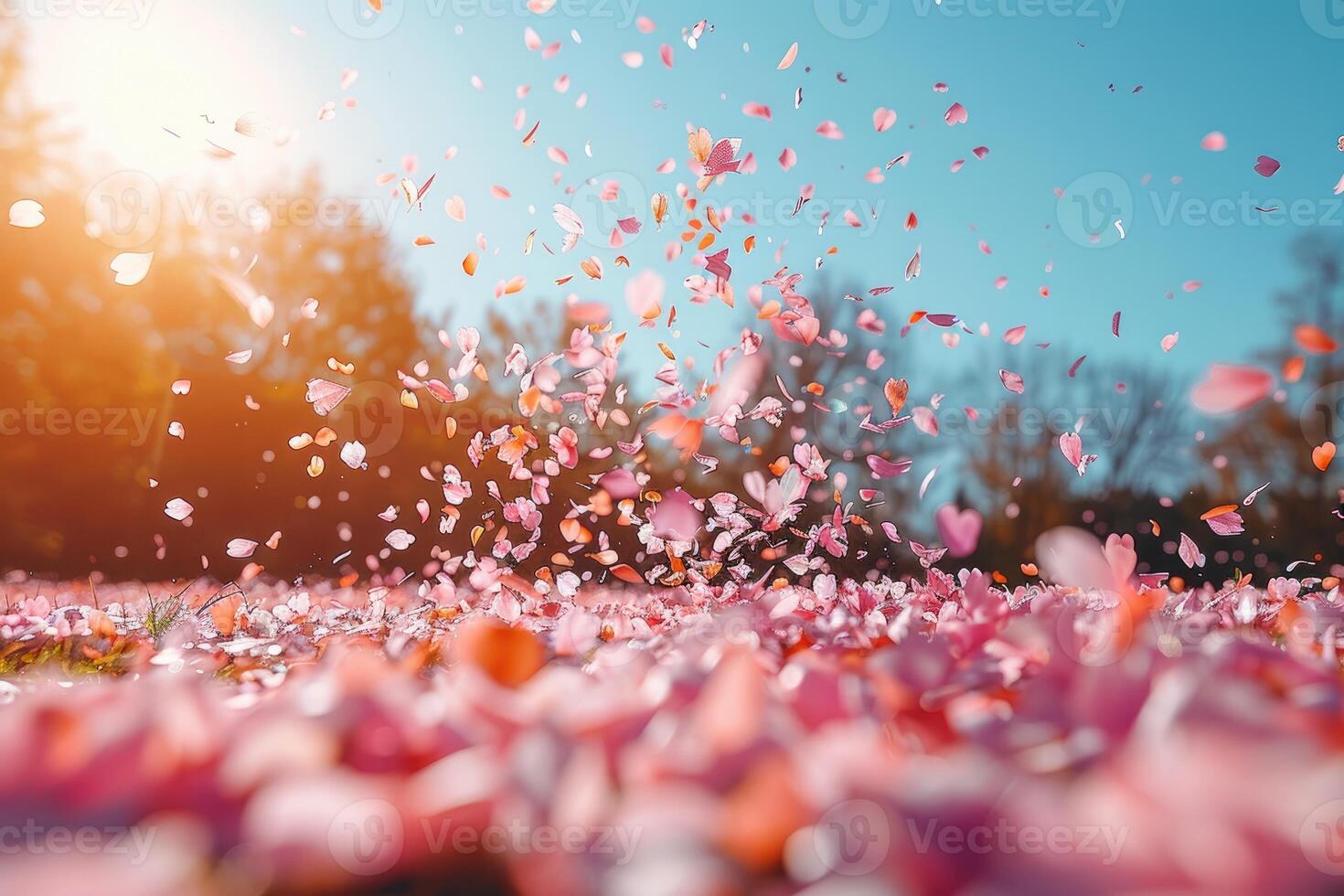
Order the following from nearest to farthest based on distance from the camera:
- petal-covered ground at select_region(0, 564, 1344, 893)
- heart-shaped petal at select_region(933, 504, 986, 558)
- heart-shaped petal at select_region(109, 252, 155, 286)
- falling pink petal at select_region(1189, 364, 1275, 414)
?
petal-covered ground at select_region(0, 564, 1344, 893), falling pink petal at select_region(1189, 364, 1275, 414), heart-shaped petal at select_region(933, 504, 986, 558), heart-shaped petal at select_region(109, 252, 155, 286)

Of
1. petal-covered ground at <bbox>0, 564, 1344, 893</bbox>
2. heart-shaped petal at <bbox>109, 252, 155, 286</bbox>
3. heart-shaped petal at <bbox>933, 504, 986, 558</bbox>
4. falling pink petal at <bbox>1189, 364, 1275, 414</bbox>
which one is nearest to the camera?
petal-covered ground at <bbox>0, 564, 1344, 893</bbox>


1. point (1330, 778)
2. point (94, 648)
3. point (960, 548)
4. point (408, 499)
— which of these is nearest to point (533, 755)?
point (1330, 778)

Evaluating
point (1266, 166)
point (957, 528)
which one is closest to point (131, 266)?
point (957, 528)

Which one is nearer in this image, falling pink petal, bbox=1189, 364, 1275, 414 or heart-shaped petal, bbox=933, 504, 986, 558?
falling pink petal, bbox=1189, 364, 1275, 414

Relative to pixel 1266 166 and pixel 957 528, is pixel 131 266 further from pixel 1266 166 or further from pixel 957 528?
pixel 1266 166

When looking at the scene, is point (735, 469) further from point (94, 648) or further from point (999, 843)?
point (999, 843)

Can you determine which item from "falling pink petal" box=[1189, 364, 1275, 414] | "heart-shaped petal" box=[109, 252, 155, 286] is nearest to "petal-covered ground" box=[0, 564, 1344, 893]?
"falling pink petal" box=[1189, 364, 1275, 414]

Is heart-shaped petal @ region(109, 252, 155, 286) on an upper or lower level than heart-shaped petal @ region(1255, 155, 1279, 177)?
lower

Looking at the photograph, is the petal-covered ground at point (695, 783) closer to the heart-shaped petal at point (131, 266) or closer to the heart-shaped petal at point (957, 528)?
the heart-shaped petal at point (957, 528)

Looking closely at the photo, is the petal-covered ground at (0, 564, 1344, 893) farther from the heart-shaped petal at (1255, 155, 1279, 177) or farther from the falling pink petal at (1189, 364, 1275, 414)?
the heart-shaped petal at (1255, 155, 1279, 177)
